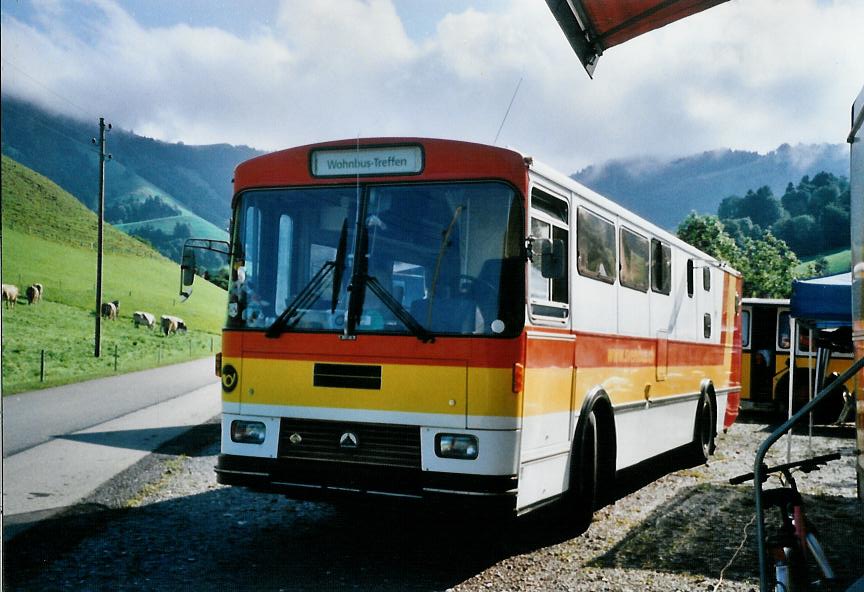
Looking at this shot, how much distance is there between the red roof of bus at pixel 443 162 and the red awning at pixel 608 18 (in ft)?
3.26

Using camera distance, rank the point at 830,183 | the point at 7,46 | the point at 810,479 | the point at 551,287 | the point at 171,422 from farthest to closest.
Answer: the point at 830,183 < the point at 171,422 < the point at 810,479 < the point at 551,287 < the point at 7,46

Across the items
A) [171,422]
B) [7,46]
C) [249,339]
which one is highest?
[7,46]

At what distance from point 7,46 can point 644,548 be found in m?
6.36

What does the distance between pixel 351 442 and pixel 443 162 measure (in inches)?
85.7

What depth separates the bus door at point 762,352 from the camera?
2259 centimetres

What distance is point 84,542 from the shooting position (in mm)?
7328

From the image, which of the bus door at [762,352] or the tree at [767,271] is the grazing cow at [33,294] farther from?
the tree at [767,271]

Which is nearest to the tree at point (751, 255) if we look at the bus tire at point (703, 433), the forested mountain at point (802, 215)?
the forested mountain at point (802, 215)

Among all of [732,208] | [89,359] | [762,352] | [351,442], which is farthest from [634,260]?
[732,208]

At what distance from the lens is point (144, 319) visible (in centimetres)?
5866

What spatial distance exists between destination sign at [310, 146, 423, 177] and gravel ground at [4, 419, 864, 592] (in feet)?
8.24

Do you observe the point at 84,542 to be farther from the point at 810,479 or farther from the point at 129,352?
the point at 129,352

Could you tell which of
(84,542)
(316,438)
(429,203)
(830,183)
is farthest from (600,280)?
(830,183)

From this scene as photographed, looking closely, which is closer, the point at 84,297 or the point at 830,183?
the point at 84,297
